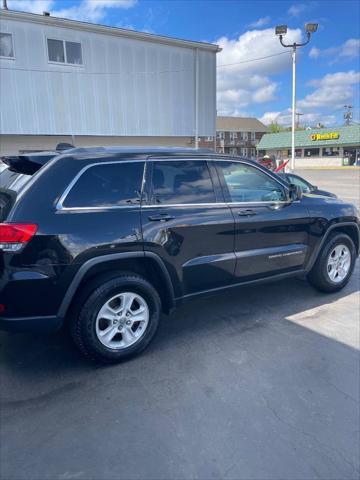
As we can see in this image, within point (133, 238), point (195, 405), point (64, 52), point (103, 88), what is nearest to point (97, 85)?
point (103, 88)

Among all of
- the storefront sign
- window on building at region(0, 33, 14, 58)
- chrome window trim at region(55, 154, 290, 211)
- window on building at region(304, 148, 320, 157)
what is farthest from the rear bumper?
window on building at region(304, 148, 320, 157)

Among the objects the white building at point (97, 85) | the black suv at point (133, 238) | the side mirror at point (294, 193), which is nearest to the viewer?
the black suv at point (133, 238)

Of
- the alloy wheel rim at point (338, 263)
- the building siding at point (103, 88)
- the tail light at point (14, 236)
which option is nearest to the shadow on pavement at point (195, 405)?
the alloy wheel rim at point (338, 263)

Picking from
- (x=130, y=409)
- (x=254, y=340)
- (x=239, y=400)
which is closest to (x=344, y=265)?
(x=254, y=340)

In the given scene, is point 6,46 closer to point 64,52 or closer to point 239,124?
point 64,52

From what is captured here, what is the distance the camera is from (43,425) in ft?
7.67

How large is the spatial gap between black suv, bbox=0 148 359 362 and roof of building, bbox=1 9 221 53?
1207 cm

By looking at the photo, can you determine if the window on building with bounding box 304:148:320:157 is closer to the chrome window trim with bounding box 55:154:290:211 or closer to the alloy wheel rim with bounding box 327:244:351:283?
the alloy wheel rim with bounding box 327:244:351:283

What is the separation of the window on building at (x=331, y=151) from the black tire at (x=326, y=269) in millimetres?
49751

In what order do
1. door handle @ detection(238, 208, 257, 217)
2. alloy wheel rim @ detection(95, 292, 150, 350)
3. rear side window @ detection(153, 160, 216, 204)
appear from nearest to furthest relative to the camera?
alloy wheel rim @ detection(95, 292, 150, 350) → rear side window @ detection(153, 160, 216, 204) → door handle @ detection(238, 208, 257, 217)

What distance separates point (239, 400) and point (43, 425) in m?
1.38

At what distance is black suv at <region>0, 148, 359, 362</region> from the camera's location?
2.61 m

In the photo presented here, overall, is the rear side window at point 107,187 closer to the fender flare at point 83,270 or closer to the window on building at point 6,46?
the fender flare at point 83,270

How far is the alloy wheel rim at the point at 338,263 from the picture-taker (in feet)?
14.7
